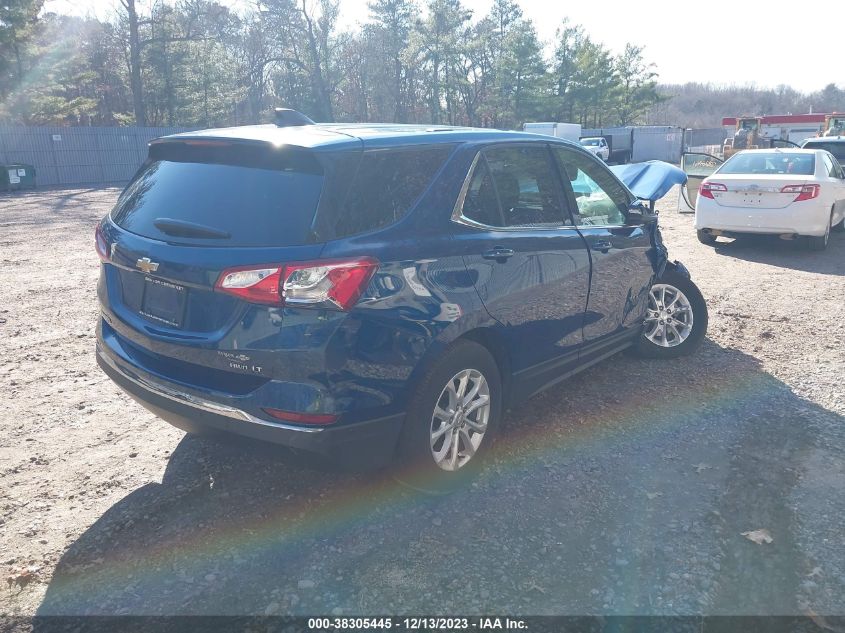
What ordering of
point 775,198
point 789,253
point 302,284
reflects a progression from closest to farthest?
1. point 302,284
2. point 775,198
3. point 789,253

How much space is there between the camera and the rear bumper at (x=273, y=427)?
276 cm

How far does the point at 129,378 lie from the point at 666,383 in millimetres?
3677

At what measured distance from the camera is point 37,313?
6719 millimetres

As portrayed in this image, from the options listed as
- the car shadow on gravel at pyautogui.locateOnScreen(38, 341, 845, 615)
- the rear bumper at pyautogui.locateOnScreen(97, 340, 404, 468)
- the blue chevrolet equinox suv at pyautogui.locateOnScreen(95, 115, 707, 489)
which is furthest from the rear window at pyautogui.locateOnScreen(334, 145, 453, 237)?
the car shadow on gravel at pyautogui.locateOnScreen(38, 341, 845, 615)

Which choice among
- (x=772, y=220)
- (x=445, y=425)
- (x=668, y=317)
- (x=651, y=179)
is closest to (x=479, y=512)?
(x=445, y=425)

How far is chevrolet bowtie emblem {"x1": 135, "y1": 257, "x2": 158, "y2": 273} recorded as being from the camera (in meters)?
2.99

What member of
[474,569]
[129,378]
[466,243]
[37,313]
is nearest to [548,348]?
[466,243]

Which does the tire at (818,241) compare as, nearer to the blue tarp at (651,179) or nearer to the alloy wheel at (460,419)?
the blue tarp at (651,179)

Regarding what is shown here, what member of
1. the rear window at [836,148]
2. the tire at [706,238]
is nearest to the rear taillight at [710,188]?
the tire at [706,238]

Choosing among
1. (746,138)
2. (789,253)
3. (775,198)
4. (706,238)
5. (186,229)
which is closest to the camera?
(186,229)

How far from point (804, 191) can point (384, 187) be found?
871cm

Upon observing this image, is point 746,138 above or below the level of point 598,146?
above

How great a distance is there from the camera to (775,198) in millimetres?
9742

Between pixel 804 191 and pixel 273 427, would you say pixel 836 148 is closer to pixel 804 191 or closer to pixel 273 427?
pixel 804 191
